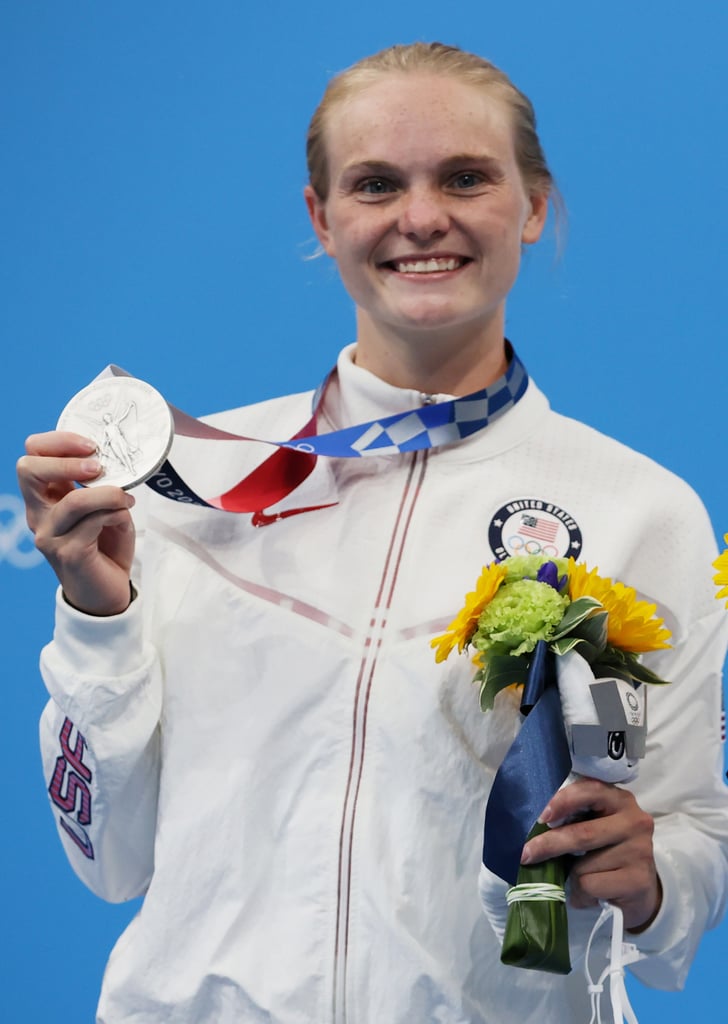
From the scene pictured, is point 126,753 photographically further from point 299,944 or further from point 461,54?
point 461,54

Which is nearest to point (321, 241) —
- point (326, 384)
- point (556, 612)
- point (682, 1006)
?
point (326, 384)

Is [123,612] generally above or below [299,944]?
above

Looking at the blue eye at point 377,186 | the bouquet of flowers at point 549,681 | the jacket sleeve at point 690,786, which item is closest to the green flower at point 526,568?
the bouquet of flowers at point 549,681

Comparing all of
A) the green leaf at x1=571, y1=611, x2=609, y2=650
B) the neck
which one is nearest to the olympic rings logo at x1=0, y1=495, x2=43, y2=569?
the neck

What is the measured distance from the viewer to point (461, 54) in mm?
1846

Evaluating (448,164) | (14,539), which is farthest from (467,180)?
(14,539)

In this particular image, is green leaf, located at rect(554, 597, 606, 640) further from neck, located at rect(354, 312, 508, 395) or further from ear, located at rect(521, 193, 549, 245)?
ear, located at rect(521, 193, 549, 245)

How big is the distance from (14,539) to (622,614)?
149 cm

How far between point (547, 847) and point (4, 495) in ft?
5.04

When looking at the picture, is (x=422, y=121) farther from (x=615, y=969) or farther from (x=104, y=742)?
(x=615, y=969)

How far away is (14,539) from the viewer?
2799mm

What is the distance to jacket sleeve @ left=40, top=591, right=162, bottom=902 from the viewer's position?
66.2 inches

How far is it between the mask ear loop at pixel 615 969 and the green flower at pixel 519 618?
259mm

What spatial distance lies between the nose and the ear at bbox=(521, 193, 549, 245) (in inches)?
6.7
